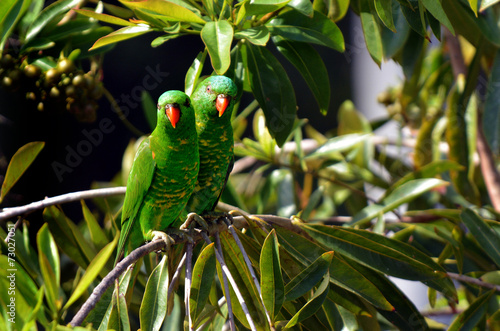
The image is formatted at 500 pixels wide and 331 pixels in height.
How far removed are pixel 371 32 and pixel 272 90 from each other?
28 centimetres

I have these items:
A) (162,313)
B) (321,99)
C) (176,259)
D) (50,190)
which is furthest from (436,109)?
(50,190)

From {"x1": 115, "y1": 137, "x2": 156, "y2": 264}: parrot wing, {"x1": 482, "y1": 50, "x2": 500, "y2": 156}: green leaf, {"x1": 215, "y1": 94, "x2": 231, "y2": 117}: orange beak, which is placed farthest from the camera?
{"x1": 482, "y1": 50, "x2": 500, "y2": 156}: green leaf

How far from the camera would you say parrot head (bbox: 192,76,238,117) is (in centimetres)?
105

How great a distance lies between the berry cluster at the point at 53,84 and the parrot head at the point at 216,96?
15.2 inches

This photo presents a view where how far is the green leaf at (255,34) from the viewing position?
987mm

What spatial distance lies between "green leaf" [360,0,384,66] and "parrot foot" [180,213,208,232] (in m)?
0.56

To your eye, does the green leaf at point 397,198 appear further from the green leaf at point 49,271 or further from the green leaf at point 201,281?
the green leaf at point 49,271

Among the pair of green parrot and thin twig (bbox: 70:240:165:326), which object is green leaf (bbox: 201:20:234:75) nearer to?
the pair of green parrot

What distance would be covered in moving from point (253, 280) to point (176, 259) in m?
0.29

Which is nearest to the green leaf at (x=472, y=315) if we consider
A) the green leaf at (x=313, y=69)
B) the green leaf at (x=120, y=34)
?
the green leaf at (x=313, y=69)

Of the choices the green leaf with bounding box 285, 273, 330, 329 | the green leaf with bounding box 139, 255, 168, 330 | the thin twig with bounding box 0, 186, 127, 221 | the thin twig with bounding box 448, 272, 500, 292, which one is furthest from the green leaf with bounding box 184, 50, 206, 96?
the thin twig with bounding box 448, 272, 500, 292

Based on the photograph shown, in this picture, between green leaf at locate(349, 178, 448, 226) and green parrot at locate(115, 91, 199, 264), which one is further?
green leaf at locate(349, 178, 448, 226)

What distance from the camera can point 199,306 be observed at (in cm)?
91

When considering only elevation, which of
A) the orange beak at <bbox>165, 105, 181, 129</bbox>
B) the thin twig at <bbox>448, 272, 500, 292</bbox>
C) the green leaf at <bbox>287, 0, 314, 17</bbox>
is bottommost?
the thin twig at <bbox>448, 272, 500, 292</bbox>
